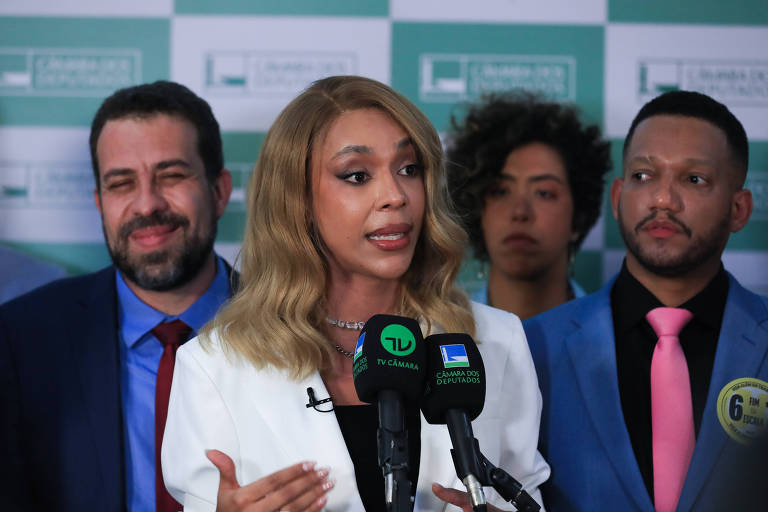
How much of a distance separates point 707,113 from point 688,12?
3.27 ft

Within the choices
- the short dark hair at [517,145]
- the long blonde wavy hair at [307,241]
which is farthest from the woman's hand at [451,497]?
the short dark hair at [517,145]

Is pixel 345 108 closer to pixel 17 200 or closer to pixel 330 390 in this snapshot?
pixel 330 390

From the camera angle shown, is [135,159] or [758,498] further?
[135,159]

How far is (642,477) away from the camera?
2.29 m

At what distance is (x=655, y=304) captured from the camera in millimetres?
2533

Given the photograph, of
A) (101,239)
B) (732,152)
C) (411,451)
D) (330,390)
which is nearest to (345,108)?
(330,390)

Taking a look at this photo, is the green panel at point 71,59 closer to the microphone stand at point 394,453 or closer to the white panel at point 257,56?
the white panel at point 257,56

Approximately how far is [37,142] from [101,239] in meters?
0.46

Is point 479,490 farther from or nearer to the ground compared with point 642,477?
farther from the ground

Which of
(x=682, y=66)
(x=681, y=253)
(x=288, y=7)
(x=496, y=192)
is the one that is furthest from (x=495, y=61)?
(x=681, y=253)

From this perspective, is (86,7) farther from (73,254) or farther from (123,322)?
(123,322)

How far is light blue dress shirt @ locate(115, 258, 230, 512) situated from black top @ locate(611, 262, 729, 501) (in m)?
1.34

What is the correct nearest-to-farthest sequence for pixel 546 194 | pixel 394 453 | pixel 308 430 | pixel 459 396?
pixel 394 453 → pixel 459 396 → pixel 308 430 → pixel 546 194

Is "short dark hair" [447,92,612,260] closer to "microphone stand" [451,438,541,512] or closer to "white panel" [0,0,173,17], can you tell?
"white panel" [0,0,173,17]
